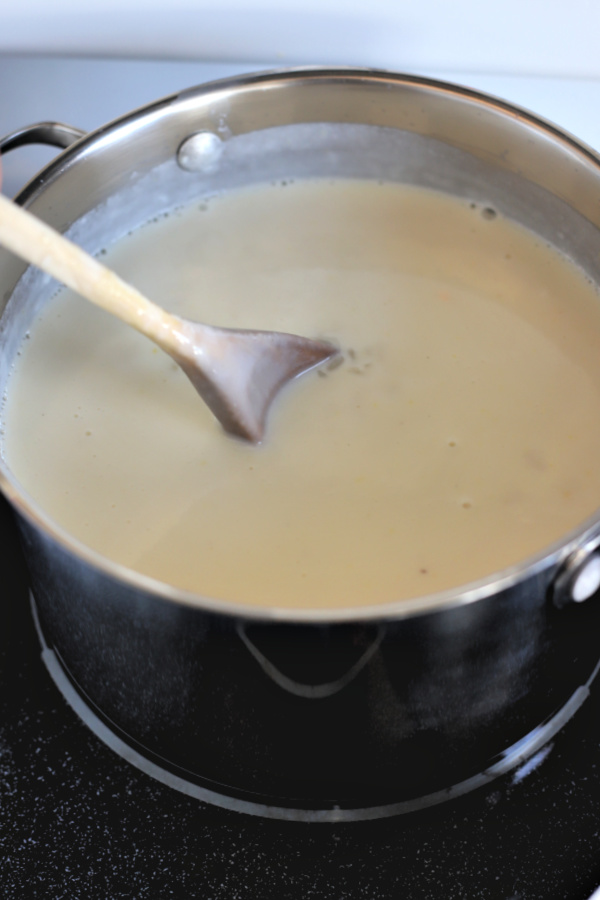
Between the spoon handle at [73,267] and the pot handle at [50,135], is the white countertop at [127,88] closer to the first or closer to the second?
the pot handle at [50,135]

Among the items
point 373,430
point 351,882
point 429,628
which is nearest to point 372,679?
point 429,628

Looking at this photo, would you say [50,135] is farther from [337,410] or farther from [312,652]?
[312,652]

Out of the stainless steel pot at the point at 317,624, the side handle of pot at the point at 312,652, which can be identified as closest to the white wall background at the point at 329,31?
the stainless steel pot at the point at 317,624

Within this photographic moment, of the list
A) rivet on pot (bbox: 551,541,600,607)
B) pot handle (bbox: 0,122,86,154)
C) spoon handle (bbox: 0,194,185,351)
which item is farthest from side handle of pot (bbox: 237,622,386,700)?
pot handle (bbox: 0,122,86,154)

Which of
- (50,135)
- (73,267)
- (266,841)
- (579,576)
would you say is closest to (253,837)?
(266,841)

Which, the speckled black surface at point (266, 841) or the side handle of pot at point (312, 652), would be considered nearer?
the side handle of pot at point (312, 652)

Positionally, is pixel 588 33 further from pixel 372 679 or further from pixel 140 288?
pixel 372 679
